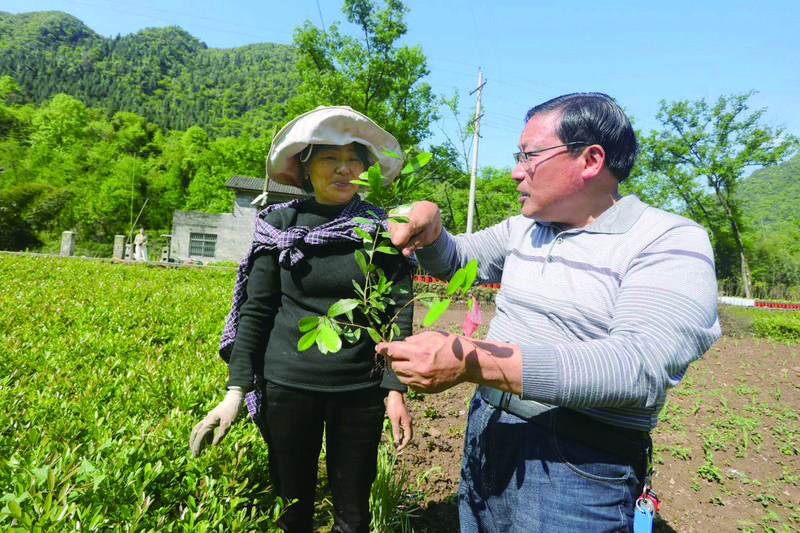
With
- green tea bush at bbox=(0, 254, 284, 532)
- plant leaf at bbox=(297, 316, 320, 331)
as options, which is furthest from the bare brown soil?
plant leaf at bbox=(297, 316, 320, 331)

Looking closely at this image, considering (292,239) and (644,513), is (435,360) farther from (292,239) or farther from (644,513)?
(292,239)

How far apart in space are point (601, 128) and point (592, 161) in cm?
10

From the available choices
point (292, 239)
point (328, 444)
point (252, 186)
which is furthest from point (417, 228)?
point (252, 186)

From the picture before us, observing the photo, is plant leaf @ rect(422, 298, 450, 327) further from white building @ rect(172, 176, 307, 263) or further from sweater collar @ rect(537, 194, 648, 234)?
white building @ rect(172, 176, 307, 263)

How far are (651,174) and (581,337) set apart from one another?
118 feet

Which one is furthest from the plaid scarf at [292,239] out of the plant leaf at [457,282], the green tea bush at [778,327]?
the green tea bush at [778,327]

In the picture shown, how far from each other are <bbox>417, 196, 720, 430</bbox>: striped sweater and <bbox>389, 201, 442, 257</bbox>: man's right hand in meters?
0.09

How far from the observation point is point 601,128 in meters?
1.32

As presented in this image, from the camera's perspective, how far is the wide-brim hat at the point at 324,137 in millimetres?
1706

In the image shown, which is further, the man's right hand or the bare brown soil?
the bare brown soil

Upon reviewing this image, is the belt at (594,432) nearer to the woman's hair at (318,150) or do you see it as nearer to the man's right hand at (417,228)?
the man's right hand at (417,228)

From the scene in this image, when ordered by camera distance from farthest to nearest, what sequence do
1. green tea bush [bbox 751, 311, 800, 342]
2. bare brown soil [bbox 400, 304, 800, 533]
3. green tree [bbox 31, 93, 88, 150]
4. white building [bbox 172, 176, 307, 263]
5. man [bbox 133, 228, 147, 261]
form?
green tree [bbox 31, 93, 88, 150] → white building [bbox 172, 176, 307, 263] → man [bbox 133, 228, 147, 261] → green tea bush [bbox 751, 311, 800, 342] → bare brown soil [bbox 400, 304, 800, 533]

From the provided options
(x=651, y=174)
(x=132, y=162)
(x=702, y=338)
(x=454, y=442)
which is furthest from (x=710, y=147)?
(x=132, y=162)

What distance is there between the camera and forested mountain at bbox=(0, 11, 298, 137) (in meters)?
84.8
